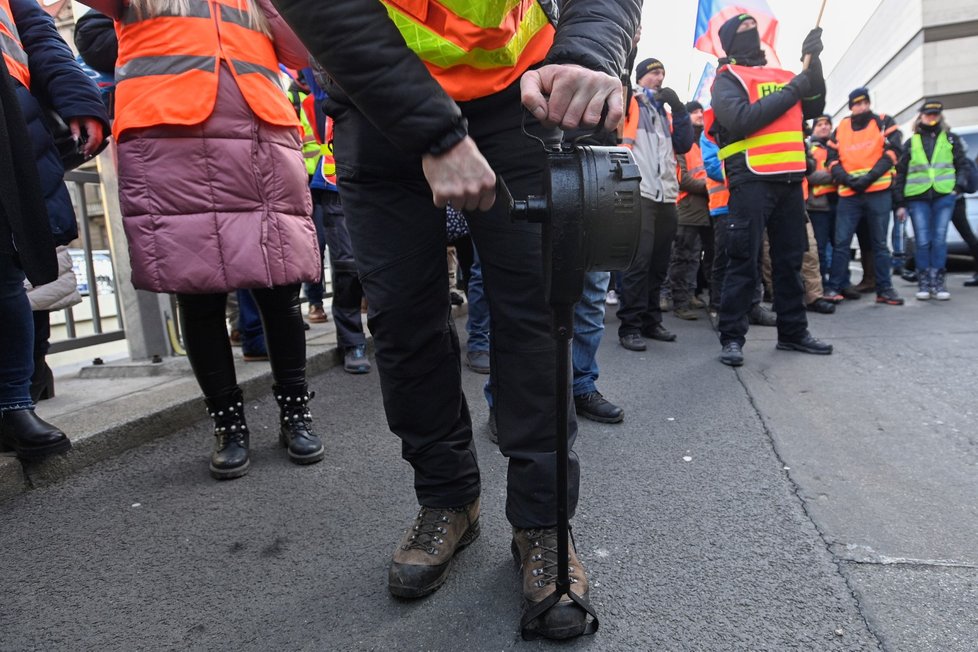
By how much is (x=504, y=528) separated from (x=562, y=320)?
826 mm

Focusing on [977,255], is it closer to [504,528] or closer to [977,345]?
[977,345]

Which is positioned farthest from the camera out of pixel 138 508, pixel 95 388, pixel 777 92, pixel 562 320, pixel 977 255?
pixel 977 255

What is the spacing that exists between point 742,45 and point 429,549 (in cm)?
385

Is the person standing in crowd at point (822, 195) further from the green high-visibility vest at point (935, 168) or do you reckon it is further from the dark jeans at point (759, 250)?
the dark jeans at point (759, 250)

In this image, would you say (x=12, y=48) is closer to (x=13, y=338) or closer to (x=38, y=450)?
(x=13, y=338)

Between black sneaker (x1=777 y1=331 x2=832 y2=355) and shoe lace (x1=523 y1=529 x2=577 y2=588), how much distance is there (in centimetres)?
315

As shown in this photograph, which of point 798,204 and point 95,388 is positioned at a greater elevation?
point 798,204

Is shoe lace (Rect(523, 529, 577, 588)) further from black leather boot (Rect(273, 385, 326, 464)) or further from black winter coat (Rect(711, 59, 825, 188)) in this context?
black winter coat (Rect(711, 59, 825, 188))

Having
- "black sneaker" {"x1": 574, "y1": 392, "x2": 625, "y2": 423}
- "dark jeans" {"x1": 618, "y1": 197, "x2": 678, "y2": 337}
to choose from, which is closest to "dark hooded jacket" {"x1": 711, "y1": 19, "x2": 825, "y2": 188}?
"dark jeans" {"x1": 618, "y1": 197, "x2": 678, "y2": 337}

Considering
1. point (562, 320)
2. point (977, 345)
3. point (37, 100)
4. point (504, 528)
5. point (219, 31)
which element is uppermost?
point (219, 31)

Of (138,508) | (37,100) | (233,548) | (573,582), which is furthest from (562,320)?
(37,100)

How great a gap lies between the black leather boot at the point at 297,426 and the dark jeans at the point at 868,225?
589 centimetres

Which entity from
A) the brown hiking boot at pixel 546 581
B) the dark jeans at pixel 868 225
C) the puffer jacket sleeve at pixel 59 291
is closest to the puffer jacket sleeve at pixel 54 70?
the puffer jacket sleeve at pixel 59 291

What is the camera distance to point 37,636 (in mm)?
1400
